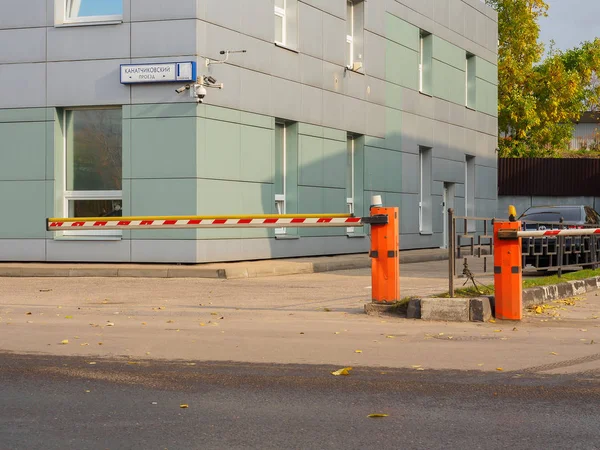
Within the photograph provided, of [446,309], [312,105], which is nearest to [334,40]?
[312,105]

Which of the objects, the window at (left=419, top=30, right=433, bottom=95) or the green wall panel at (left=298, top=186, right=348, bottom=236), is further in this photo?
the window at (left=419, top=30, right=433, bottom=95)

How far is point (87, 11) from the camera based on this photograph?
20.7 meters

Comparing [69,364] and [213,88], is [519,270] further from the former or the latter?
[213,88]

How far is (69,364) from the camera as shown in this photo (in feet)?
26.2

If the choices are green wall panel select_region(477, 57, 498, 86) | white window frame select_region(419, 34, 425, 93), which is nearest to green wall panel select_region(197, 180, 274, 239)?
white window frame select_region(419, 34, 425, 93)

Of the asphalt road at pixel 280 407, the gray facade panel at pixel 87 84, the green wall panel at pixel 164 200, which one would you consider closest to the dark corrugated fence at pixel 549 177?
the green wall panel at pixel 164 200

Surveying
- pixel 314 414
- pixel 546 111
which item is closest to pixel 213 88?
pixel 314 414

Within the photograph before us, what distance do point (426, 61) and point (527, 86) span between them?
774 inches

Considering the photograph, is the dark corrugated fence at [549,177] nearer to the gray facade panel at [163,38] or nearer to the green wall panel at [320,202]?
the green wall panel at [320,202]

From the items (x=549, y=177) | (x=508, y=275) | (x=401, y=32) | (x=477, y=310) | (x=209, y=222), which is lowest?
(x=477, y=310)

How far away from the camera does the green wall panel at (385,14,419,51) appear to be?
28703 millimetres

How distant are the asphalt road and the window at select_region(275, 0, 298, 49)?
16341 millimetres

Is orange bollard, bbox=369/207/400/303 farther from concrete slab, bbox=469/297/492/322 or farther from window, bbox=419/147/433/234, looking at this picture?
window, bbox=419/147/433/234

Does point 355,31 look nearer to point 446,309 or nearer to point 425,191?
point 425,191
